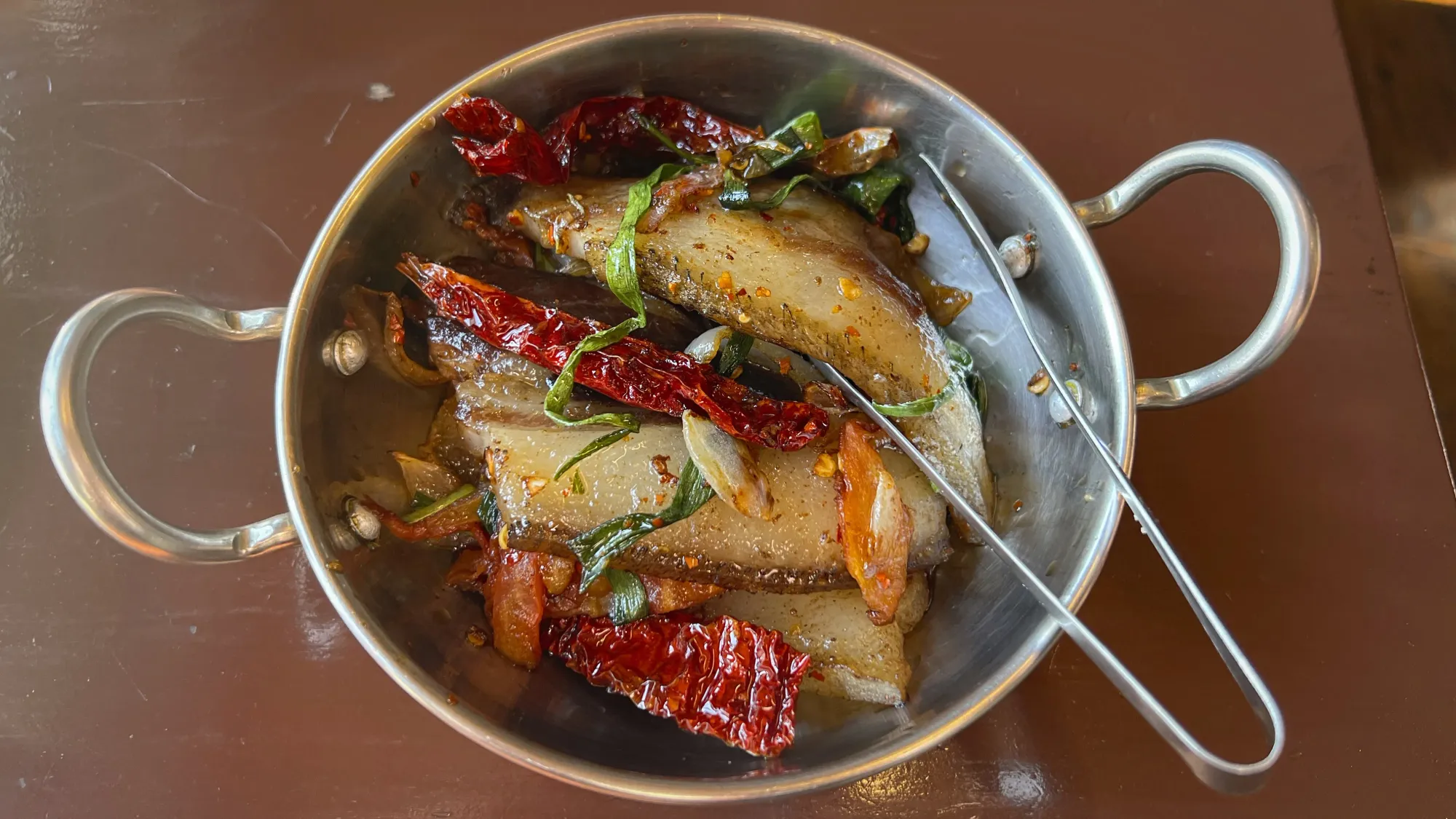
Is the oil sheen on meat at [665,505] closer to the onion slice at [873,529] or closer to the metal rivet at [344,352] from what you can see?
the onion slice at [873,529]

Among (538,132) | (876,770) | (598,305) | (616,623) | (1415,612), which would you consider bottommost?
(1415,612)

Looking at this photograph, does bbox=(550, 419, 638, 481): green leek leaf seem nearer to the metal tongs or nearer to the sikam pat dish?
the sikam pat dish

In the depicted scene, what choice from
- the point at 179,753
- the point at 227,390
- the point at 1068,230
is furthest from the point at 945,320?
the point at 179,753

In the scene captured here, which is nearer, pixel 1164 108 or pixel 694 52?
pixel 694 52

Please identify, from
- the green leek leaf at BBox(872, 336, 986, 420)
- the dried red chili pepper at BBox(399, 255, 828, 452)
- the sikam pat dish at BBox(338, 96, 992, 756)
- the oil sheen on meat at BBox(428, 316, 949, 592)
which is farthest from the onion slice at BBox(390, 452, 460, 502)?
the green leek leaf at BBox(872, 336, 986, 420)

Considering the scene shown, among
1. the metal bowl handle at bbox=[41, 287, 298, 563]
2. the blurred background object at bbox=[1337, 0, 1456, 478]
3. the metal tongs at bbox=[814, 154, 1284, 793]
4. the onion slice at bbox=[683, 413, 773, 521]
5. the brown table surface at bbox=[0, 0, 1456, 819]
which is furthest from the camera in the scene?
the blurred background object at bbox=[1337, 0, 1456, 478]

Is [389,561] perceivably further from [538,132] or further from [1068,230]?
[1068,230]

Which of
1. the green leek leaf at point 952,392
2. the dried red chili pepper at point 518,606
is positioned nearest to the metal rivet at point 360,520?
the dried red chili pepper at point 518,606
